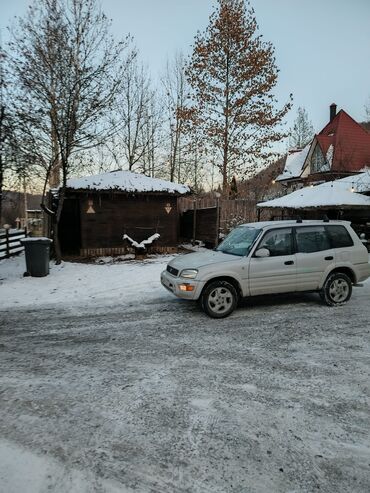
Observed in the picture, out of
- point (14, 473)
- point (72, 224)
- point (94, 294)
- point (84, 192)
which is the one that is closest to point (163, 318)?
point (94, 294)

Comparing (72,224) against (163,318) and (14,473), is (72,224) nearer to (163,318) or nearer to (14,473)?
(163,318)

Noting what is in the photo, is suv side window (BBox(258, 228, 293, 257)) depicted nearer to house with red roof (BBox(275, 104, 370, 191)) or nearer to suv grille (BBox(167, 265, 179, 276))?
suv grille (BBox(167, 265, 179, 276))

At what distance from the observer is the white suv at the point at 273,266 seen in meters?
6.52

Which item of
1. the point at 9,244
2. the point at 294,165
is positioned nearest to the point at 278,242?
the point at 9,244

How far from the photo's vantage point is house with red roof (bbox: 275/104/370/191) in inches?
1148

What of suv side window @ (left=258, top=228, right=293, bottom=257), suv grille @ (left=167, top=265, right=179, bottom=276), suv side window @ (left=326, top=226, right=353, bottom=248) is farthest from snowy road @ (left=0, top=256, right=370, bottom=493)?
suv side window @ (left=326, top=226, right=353, bottom=248)

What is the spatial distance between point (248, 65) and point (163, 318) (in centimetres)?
2236

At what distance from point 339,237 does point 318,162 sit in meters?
26.7

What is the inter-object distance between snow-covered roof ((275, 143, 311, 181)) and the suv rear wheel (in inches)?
1219

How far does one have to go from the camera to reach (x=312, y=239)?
7266mm

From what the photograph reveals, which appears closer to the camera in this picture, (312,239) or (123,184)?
(312,239)

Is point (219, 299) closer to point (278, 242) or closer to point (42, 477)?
point (278, 242)

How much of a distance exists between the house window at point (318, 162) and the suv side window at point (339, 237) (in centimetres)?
2447

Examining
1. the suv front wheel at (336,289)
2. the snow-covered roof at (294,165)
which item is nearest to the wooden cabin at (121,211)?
the suv front wheel at (336,289)
